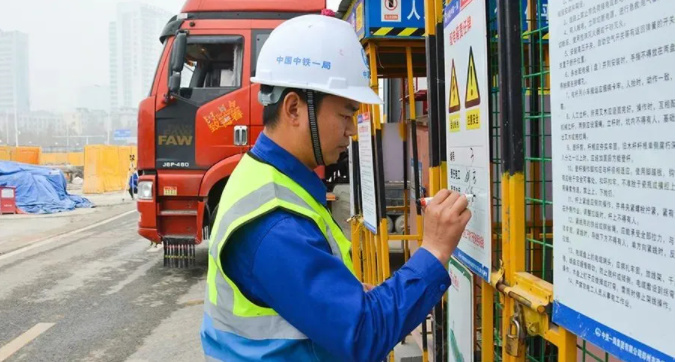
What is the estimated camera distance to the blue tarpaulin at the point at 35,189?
16.8 metres

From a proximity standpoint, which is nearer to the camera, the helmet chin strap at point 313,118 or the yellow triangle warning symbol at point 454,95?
the helmet chin strap at point 313,118

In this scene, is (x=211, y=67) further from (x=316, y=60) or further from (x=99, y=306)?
(x=316, y=60)

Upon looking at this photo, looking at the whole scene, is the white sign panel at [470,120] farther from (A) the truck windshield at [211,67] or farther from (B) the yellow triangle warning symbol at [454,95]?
(A) the truck windshield at [211,67]

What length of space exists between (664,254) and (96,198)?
22.5 meters

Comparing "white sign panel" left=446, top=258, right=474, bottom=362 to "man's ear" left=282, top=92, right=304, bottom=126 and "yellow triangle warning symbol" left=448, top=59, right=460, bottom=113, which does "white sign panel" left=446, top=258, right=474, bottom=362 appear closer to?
"yellow triangle warning symbol" left=448, top=59, right=460, bottom=113

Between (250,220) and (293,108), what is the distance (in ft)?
1.26

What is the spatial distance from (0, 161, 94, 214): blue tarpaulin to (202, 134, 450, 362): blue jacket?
1712 centimetres

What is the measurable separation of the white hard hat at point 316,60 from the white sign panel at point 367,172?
1.79 metres

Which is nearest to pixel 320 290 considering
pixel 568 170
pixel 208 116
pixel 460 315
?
pixel 568 170

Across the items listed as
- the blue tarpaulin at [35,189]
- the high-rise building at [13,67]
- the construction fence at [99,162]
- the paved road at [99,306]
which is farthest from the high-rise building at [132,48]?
the paved road at [99,306]

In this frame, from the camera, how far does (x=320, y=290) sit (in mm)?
1358

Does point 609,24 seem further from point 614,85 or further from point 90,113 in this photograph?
point 90,113

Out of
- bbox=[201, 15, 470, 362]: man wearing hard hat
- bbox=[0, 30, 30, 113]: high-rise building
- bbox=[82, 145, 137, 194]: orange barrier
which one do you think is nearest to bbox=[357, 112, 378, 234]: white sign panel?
bbox=[201, 15, 470, 362]: man wearing hard hat

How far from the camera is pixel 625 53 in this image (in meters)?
1.06
